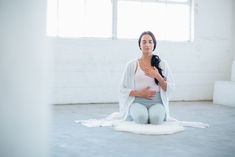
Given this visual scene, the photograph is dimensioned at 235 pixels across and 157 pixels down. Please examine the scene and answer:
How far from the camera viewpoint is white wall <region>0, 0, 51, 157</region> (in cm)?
56

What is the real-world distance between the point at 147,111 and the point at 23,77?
3406 millimetres

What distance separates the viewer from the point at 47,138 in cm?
59

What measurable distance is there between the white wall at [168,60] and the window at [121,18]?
0.59 ft

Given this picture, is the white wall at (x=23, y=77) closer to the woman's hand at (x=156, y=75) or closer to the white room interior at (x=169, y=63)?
the white room interior at (x=169, y=63)

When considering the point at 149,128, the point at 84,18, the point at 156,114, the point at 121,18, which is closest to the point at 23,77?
the point at 149,128

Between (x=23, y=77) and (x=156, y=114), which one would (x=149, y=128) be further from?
(x=23, y=77)

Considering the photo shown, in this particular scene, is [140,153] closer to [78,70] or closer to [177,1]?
[78,70]

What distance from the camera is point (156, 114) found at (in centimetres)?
385

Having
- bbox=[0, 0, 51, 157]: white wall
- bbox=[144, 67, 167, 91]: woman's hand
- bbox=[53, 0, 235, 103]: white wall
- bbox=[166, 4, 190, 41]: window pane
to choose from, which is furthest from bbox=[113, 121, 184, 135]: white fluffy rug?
bbox=[166, 4, 190, 41]: window pane

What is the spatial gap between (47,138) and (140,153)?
229cm

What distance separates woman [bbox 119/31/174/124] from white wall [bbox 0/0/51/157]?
3350mm

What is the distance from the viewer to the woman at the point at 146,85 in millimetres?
3973

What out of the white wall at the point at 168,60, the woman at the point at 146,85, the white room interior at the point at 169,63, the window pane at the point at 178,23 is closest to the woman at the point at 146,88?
the woman at the point at 146,85

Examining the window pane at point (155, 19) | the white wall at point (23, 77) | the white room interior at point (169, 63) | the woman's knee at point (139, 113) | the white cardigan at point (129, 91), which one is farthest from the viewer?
the window pane at point (155, 19)
